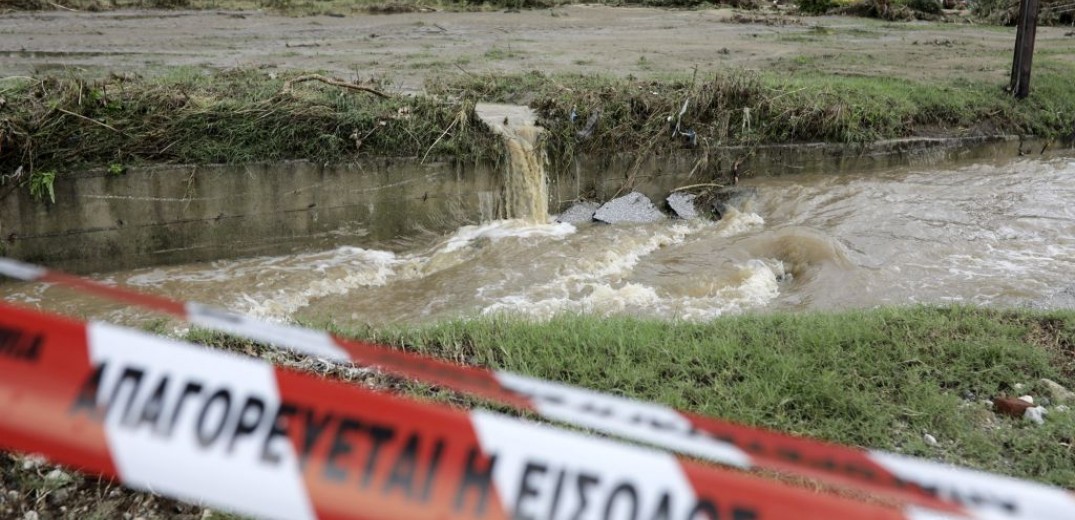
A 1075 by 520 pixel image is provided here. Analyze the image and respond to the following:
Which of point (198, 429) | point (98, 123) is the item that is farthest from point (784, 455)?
point (98, 123)

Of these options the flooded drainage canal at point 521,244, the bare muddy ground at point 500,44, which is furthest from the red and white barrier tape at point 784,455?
the bare muddy ground at point 500,44

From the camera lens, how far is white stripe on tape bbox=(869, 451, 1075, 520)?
155 cm

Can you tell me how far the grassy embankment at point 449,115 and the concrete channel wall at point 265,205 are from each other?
0.17 m

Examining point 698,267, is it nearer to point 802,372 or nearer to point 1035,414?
point 802,372

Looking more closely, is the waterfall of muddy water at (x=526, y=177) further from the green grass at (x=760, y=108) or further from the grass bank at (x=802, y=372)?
the grass bank at (x=802, y=372)

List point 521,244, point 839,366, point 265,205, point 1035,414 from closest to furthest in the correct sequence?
point 1035,414, point 839,366, point 265,205, point 521,244

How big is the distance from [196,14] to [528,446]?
19876 mm

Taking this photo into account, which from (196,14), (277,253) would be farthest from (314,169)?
(196,14)

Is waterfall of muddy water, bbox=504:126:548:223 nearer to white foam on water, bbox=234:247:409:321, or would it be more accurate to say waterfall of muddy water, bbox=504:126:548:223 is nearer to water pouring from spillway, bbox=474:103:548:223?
water pouring from spillway, bbox=474:103:548:223

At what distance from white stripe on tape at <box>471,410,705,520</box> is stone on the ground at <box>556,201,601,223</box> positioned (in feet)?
25.6

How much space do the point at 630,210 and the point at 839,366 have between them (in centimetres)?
543

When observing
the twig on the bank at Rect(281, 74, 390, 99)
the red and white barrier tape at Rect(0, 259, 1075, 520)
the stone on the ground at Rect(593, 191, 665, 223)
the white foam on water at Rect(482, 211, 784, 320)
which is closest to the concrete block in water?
the stone on the ground at Rect(593, 191, 665, 223)

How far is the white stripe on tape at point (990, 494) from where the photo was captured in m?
1.55

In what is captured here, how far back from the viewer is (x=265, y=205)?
7984 mm
